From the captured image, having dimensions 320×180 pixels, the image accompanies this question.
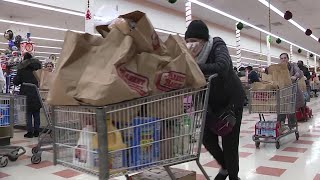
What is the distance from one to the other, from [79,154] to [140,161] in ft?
0.93

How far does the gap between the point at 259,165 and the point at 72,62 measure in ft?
7.95

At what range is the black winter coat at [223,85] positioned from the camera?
2.09 m

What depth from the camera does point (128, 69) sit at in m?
1.42

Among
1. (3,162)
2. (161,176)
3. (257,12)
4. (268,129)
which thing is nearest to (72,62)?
(161,176)

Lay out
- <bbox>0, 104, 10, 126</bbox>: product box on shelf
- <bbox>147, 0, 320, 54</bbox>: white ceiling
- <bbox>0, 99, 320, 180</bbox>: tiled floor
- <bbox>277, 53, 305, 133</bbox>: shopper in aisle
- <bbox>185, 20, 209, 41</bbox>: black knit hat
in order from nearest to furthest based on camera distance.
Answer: <bbox>185, 20, 209, 41</bbox>: black knit hat, <bbox>0, 99, 320, 180</bbox>: tiled floor, <bbox>0, 104, 10, 126</bbox>: product box on shelf, <bbox>277, 53, 305, 133</bbox>: shopper in aisle, <bbox>147, 0, 320, 54</bbox>: white ceiling

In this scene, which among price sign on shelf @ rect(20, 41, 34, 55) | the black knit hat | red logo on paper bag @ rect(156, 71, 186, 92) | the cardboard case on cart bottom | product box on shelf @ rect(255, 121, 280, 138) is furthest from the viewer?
price sign on shelf @ rect(20, 41, 34, 55)

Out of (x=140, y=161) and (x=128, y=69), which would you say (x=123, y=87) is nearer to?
(x=128, y=69)

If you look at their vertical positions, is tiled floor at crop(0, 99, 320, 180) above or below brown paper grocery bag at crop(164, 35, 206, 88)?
below

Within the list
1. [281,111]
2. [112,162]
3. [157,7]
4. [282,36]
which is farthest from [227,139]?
[282,36]

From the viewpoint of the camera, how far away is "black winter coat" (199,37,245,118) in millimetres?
2091

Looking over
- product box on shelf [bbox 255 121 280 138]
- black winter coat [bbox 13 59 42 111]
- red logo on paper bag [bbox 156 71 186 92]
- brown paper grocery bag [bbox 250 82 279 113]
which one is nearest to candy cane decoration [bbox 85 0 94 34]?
black winter coat [bbox 13 59 42 111]

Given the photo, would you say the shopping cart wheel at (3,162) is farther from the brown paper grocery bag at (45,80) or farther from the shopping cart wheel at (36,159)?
the brown paper grocery bag at (45,80)

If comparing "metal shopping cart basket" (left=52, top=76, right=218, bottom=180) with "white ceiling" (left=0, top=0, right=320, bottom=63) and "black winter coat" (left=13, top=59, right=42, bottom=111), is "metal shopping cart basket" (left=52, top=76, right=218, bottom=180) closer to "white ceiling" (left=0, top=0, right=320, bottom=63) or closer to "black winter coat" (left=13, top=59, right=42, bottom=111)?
"black winter coat" (left=13, top=59, right=42, bottom=111)

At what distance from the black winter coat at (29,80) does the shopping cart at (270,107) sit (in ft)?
11.4
